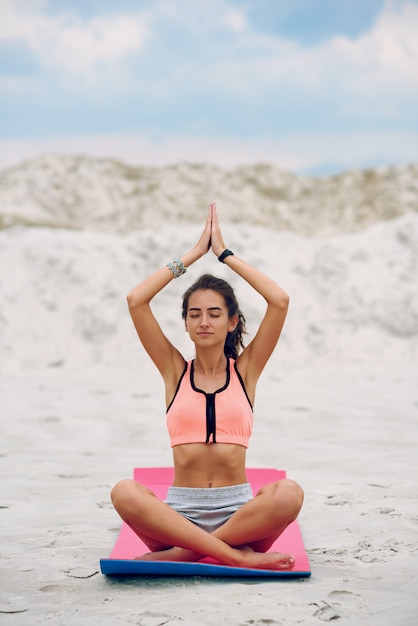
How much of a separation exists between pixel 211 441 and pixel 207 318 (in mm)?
409

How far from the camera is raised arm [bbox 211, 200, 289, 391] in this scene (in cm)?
279

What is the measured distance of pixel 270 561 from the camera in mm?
2549

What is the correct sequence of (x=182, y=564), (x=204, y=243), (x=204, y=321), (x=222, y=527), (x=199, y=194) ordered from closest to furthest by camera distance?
(x=182, y=564) < (x=222, y=527) < (x=204, y=321) < (x=204, y=243) < (x=199, y=194)

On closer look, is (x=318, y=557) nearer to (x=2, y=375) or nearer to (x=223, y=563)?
(x=223, y=563)

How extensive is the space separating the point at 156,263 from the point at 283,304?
6.73 metres

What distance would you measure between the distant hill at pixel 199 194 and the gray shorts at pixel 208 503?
22.3m

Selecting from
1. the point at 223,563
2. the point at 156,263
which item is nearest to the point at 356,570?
the point at 223,563

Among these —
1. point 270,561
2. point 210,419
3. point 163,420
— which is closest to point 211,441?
point 210,419

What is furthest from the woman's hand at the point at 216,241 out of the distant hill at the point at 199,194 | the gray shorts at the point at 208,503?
the distant hill at the point at 199,194

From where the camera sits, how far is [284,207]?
27641mm

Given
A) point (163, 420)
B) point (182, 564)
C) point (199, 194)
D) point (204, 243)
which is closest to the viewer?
point (182, 564)

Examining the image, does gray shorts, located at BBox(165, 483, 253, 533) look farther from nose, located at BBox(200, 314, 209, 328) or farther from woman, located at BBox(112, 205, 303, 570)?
nose, located at BBox(200, 314, 209, 328)

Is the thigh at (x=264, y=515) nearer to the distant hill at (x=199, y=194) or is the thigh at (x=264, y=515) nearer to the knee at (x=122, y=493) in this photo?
the knee at (x=122, y=493)

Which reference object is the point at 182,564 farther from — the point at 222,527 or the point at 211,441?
the point at 211,441
